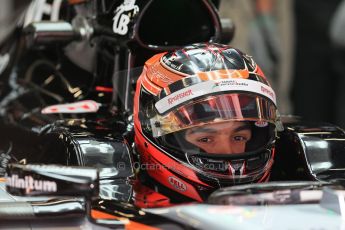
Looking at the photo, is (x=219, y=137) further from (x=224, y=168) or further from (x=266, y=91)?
(x=266, y=91)

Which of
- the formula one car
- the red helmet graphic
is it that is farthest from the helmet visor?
the formula one car

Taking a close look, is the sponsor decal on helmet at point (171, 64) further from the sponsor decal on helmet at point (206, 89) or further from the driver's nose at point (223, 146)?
the driver's nose at point (223, 146)

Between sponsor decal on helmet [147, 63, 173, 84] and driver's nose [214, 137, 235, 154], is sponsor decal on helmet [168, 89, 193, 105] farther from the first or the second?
driver's nose [214, 137, 235, 154]

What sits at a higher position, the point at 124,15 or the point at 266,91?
the point at 124,15

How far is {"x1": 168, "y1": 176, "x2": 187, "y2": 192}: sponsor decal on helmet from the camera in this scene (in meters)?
3.49

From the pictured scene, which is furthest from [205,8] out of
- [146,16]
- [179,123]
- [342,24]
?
[342,24]

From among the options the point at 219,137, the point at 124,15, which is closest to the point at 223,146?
the point at 219,137

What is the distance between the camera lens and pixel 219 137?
3.48 metres

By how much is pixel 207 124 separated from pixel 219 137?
0.25 feet

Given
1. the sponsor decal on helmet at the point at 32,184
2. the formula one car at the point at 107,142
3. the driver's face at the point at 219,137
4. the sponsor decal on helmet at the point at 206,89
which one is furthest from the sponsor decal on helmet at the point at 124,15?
the sponsor decal on helmet at the point at 32,184

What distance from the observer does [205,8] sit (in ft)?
13.8

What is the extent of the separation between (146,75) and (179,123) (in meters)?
0.35

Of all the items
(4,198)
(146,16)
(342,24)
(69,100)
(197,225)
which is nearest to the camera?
(197,225)

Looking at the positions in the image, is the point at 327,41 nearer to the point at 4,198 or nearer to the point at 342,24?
the point at 342,24
